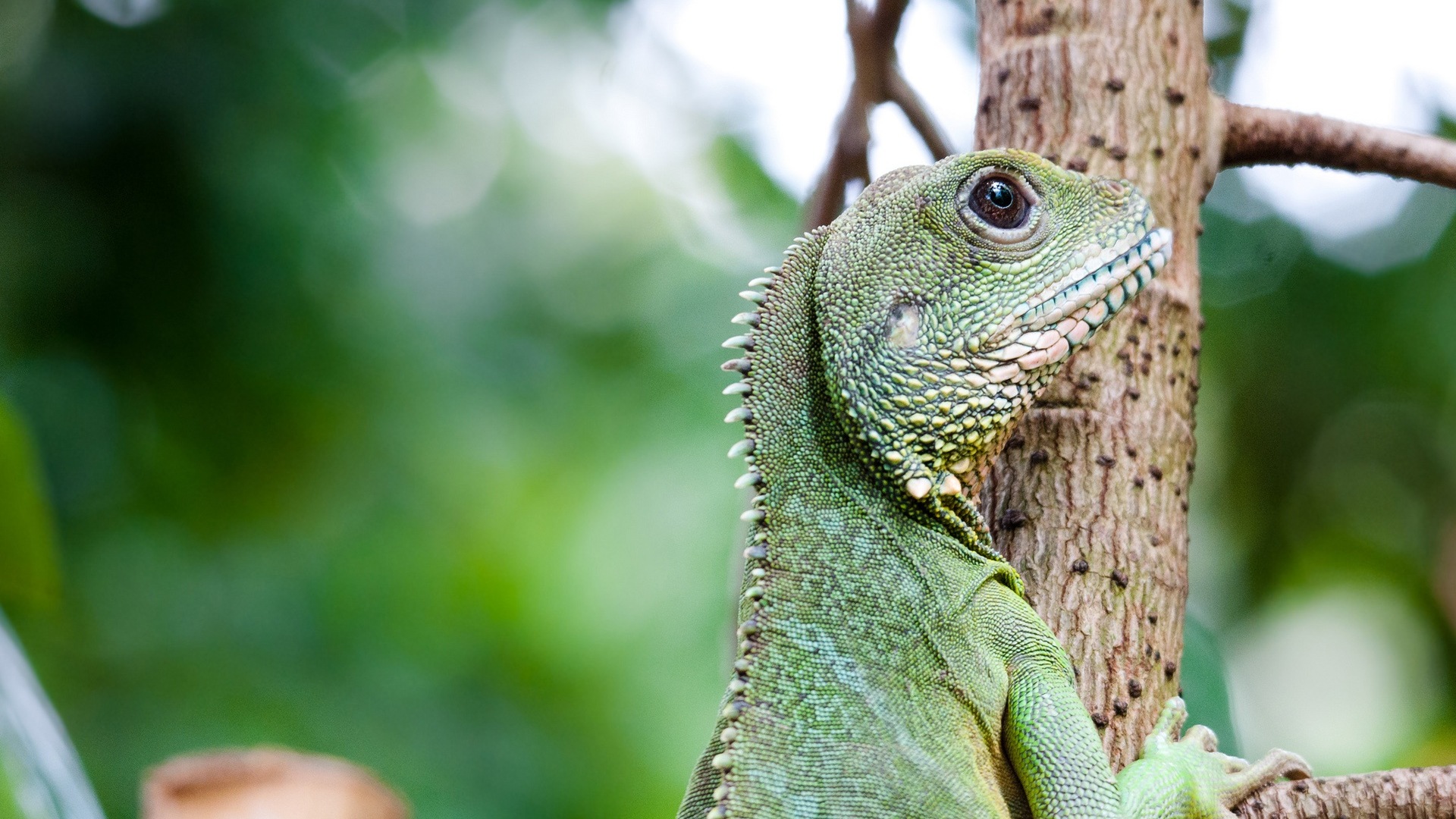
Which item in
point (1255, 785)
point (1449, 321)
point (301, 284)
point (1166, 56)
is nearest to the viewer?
point (1255, 785)

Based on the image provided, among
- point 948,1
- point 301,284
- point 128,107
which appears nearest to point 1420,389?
point 948,1

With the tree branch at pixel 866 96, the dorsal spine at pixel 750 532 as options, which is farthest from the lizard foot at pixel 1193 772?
the tree branch at pixel 866 96

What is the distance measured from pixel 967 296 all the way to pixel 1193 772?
129 centimetres

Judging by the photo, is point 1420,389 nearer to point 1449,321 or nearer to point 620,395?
point 1449,321

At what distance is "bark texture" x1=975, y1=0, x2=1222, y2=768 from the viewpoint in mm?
2885

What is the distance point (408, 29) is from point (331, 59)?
0.96 m

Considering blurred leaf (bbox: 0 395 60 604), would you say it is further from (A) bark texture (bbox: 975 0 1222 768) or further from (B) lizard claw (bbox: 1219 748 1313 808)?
(B) lizard claw (bbox: 1219 748 1313 808)

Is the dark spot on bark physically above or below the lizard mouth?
below

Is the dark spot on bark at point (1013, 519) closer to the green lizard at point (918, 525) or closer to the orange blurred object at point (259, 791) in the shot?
the green lizard at point (918, 525)

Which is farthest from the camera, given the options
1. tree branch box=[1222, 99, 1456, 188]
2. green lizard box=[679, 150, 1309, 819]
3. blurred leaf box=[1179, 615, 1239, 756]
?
tree branch box=[1222, 99, 1456, 188]

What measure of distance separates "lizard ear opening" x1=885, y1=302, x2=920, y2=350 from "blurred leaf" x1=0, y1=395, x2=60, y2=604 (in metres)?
2.36

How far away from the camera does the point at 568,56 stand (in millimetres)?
11312

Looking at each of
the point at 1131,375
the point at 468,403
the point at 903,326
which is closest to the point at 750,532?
the point at 903,326

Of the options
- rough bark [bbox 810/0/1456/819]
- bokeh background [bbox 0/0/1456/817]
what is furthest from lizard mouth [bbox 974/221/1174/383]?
bokeh background [bbox 0/0/1456/817]
